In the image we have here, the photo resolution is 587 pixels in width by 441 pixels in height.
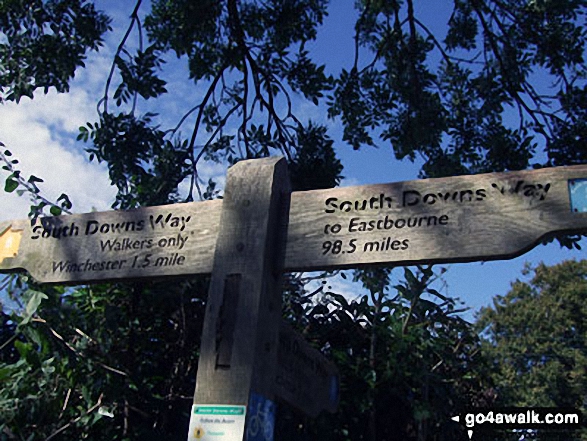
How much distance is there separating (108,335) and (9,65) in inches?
160

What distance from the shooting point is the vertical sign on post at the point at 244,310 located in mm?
2246

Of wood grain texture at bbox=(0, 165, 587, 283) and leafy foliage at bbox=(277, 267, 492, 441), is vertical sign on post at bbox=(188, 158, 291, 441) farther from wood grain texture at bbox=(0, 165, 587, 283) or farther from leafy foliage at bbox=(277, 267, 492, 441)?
leafy foliage at bbox=(277, 267, 492, 441)

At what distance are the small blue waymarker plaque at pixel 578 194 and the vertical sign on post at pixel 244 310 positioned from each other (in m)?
1.08

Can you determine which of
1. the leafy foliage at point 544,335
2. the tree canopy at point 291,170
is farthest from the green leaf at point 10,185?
the leafy foliage at point 544,335

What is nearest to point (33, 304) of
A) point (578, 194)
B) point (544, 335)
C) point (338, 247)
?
point (338, 247)

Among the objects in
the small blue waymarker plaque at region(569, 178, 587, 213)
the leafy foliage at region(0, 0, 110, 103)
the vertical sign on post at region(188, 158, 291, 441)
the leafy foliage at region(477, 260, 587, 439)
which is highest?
the leafy foliage at region(477, 260, 587, 439)

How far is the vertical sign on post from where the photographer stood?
7.37 feet

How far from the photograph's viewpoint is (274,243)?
8.45ft

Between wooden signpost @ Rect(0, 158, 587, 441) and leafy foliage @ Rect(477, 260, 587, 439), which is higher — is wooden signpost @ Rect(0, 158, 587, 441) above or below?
below

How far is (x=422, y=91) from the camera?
7.42 meters

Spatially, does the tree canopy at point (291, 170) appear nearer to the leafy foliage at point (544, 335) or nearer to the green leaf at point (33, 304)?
the green leaf at point (33, 304)

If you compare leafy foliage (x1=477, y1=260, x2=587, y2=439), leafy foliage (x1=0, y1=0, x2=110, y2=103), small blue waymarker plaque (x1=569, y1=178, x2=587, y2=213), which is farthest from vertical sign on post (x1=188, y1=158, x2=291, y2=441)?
leafy foliage (x1=477, y1=260, x2=587, y2=439)

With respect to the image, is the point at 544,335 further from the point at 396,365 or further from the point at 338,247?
the point at 338,247

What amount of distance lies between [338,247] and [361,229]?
117 mm
